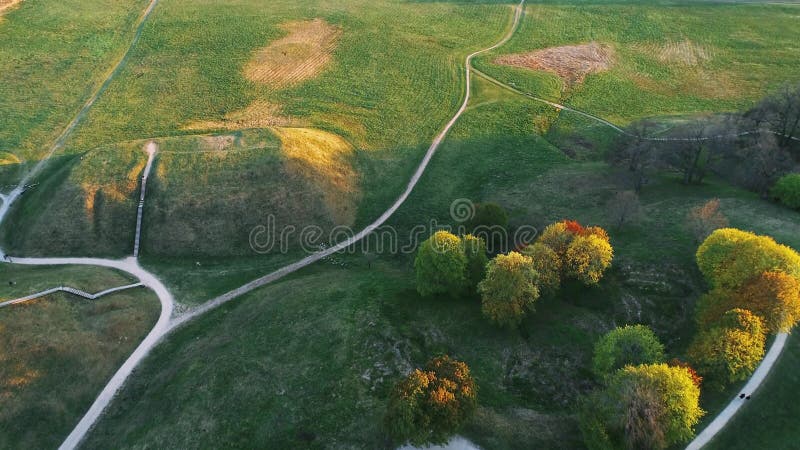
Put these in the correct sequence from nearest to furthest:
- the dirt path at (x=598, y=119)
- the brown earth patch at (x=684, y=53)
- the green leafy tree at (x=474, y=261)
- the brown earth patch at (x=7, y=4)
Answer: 1. the green leafy tree at (x=474, y=261)
2. the dirt path at (x=598, y=119)
3. the brown earth patch at (x=684, y=53)
4. the brown earth patch at (x=7, y=4)

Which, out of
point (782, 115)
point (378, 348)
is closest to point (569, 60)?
point (782, 115)

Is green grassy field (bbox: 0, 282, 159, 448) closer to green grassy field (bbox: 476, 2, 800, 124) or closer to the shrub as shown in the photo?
the shrub

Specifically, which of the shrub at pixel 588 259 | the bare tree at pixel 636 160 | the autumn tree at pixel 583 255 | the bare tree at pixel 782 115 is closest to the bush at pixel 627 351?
the shrub at pixel 588 259

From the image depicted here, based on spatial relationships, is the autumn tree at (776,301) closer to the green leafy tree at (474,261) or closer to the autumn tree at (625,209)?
the autumn tree at (625,209)

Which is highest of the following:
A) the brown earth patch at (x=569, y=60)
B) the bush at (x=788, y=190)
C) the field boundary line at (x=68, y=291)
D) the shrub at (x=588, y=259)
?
the brown earth patch at (x=569, y=60)

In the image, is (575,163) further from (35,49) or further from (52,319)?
(35,49)

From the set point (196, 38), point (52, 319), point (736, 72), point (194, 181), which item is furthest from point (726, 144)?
point (196, 38)

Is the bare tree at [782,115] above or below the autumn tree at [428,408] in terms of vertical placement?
above
